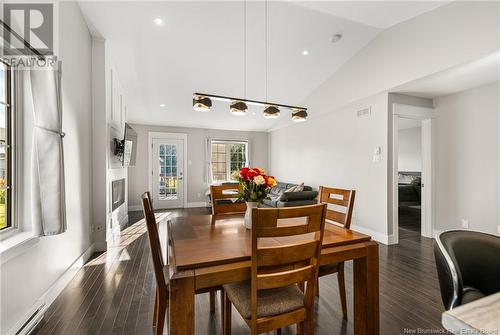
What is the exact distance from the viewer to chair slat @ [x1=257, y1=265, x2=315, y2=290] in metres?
1.15

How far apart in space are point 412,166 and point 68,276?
820 cm

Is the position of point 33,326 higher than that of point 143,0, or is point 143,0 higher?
point 143,0

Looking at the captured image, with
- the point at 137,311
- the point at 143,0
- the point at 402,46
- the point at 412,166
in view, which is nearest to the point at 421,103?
the point at 402,46

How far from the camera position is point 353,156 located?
4363mm

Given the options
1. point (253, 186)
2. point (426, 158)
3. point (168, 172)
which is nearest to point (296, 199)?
point (426, 158)

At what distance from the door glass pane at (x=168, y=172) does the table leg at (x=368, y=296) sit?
6160 millimetres

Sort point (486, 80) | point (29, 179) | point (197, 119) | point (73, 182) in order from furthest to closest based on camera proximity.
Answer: point (197, 119) → point (486, 80) → point (73, 182) → point (29, 179)

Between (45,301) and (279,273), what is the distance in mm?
2123

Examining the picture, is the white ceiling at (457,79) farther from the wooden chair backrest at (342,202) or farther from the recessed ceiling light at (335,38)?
the wooden chair backrest at (342,202)

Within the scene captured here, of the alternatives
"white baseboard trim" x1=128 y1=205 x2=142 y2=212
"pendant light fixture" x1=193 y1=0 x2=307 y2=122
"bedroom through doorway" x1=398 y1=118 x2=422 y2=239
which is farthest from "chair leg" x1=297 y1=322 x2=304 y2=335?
"white baseboard trim" x1=128 y1=205 x2=142 y2=212

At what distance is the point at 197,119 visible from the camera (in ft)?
20.9

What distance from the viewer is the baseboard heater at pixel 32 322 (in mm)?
1603

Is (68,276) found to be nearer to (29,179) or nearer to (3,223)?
(3,223)

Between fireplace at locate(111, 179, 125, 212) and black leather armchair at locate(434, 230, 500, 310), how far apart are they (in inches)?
168
